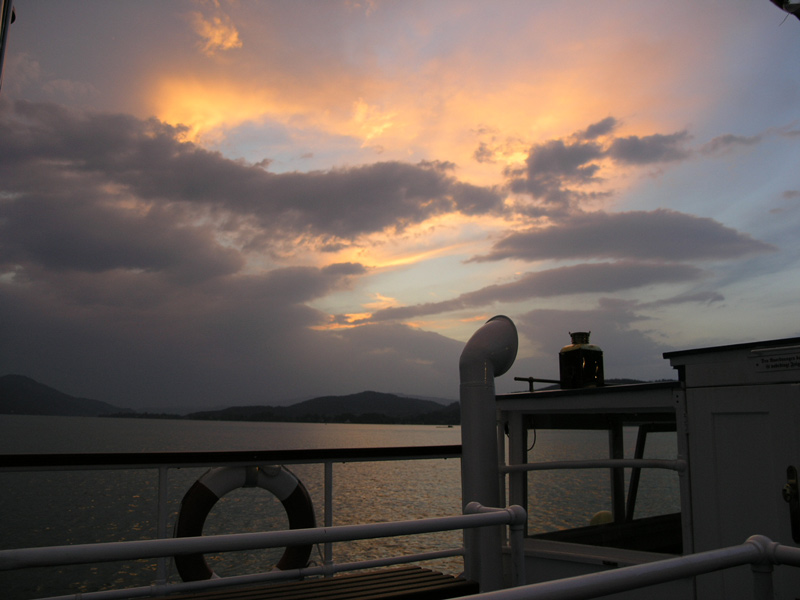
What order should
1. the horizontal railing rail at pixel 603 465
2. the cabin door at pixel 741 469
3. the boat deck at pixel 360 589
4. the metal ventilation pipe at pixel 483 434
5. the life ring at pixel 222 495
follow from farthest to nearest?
1. the life ring at pixel 222 495
2. the metal ventilation pipe at pixel 483 434
3. the horizontal railing rail at pixel 603 465
4. the cabin door at pixel 741 469
5. the boat deck at pixel 360 589

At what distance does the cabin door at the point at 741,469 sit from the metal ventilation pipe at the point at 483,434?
1.17 meters

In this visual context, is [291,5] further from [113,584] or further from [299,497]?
[113,584]

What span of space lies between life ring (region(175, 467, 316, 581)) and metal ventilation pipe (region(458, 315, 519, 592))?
1.37 m

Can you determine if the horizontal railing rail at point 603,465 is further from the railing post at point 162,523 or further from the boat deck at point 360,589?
the railing post at point 162,523

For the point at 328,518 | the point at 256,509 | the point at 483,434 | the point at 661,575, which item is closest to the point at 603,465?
the point at 483,434

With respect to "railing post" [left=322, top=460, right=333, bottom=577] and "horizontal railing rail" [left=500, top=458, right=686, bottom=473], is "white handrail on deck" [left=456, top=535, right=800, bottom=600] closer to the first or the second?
"horizontal railing rail" [left=500, top=458, right=686, bottom=473]

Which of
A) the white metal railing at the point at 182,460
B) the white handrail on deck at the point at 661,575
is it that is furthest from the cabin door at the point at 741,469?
the white metal railing at the point at 182,460

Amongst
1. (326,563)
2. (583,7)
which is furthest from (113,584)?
(583,7)

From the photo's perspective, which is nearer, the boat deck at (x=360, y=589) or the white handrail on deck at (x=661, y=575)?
the white handrail on deck at (x=661, y=575)

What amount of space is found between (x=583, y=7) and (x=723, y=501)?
7.70 metres

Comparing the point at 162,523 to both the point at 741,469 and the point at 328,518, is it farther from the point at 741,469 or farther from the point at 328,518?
the point at 741,469

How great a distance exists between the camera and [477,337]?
13.4 feet

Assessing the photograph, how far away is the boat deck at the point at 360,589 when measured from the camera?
91.9 inches

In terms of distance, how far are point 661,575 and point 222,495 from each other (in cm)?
348
